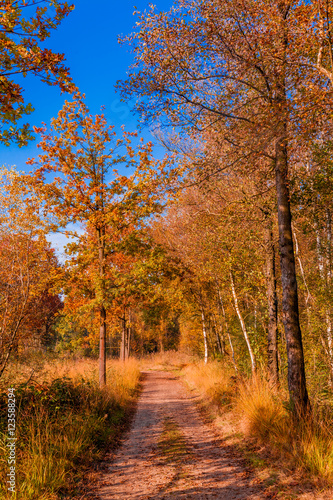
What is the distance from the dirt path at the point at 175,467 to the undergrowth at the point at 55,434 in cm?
55

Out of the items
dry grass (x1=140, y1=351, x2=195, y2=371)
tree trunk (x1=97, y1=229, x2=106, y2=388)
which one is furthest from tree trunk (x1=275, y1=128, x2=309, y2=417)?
dry grass (x1=140, y1=351, x2=195, y2=371)

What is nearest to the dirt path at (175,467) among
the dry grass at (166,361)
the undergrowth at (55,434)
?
the undergrowth at (55,434)

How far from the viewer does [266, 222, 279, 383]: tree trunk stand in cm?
907

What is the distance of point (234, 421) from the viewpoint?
7.66m

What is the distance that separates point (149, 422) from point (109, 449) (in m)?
2.74

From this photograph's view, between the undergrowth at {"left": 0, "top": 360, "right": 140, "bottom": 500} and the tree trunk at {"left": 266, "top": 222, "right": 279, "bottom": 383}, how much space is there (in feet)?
15.6

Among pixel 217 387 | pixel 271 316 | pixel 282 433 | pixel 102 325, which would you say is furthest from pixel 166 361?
pixel 282 433

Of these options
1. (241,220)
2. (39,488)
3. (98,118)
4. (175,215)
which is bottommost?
(39,488)

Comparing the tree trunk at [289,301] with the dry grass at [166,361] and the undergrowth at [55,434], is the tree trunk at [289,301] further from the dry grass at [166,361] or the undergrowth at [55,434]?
the dry grass at [166,361]

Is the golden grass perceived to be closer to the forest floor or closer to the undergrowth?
the forest floor

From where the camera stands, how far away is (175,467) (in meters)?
5.59

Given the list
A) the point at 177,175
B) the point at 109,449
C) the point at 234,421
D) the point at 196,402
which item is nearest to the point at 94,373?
the point at 196,402

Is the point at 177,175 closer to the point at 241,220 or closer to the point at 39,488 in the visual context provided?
the point at 241,220

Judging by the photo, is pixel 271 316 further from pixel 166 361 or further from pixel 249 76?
pixel 166 361
